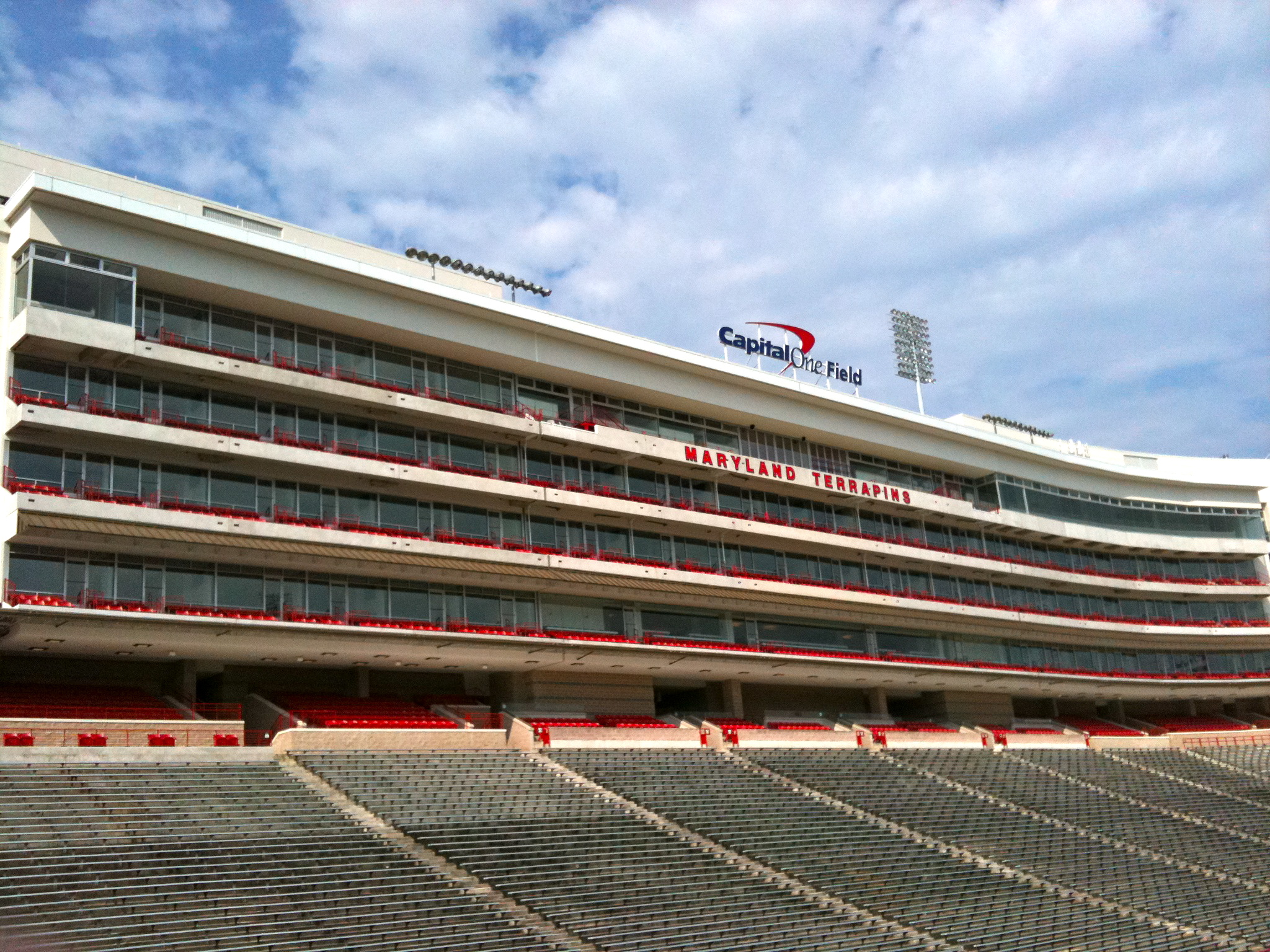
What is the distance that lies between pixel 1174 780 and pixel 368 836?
133 ft

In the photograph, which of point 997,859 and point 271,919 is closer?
point 271,919

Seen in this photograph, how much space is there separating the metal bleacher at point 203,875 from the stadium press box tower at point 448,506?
8.14 m

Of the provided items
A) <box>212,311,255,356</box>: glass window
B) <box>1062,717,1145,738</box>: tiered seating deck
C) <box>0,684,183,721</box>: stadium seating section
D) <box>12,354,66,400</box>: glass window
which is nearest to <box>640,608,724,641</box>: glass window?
<box>212,311,255,356</box>: glass window

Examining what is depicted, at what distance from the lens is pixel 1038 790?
48375 mm

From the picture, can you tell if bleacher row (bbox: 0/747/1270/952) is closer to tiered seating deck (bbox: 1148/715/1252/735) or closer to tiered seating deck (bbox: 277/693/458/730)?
tiered seating deck (bbox: 277/693/458/730)

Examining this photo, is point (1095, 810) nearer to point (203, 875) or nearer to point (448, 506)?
point (448, 506)

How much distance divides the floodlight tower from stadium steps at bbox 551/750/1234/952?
110 ft

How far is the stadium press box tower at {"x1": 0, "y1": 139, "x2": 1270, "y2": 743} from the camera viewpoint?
1426 inches

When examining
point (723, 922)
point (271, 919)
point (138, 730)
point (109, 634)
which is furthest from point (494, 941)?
point (109, 634)

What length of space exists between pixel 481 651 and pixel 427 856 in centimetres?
1488

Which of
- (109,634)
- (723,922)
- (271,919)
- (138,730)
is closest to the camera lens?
(271,919)

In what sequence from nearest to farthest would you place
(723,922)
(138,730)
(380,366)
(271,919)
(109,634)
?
(271,919), (723,922), (138,730), (109,634), (380,366)

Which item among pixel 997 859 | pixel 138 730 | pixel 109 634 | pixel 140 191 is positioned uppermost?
pixel 140 191

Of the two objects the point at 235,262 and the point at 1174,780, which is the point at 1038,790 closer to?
the point at 1174,780
